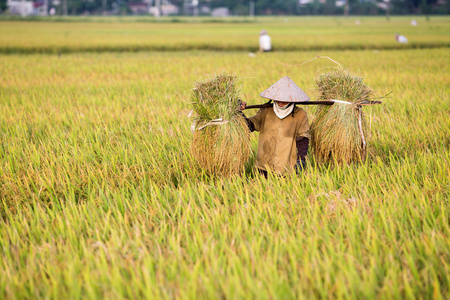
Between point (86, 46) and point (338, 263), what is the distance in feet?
47.7

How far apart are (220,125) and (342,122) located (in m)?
0.81

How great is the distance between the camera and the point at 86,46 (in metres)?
14.2

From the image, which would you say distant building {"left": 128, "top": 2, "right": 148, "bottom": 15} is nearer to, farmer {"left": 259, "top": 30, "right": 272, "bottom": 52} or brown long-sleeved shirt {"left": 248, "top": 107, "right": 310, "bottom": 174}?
farmer {"left": 259, "top": 30, "right": 272, "bottom": 52}

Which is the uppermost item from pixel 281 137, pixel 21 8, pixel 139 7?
pixel 139 7

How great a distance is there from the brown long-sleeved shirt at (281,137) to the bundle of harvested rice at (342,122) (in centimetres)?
18

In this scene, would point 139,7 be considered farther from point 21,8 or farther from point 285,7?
point 285,7

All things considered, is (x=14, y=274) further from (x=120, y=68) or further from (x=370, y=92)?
(x=120, y=68)

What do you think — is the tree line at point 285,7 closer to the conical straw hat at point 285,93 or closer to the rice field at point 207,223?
the rice field at point 207,223

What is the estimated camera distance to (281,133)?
246 cm

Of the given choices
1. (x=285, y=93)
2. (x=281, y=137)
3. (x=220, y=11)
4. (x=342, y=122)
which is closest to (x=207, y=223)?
(x=281, y=137)

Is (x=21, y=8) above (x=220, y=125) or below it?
above

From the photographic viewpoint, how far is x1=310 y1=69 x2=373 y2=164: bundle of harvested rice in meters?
2.50

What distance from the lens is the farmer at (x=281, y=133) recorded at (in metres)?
2.43

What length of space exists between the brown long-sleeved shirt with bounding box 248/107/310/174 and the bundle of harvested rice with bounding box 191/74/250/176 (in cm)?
16
